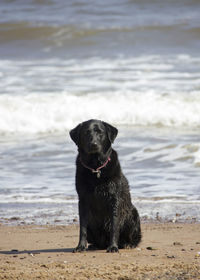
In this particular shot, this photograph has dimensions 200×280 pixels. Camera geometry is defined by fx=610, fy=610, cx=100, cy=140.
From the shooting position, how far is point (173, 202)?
739 centimetres

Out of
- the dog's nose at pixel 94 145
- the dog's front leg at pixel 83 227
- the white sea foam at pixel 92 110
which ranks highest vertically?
the dog's nose at pixel 94 145

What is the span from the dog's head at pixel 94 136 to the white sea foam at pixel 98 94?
28.8 feet

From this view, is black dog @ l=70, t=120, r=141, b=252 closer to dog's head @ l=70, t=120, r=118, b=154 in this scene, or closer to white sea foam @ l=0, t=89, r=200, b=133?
dog's head @ l=70, t=120, r=118, b=154

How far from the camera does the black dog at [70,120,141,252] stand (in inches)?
202

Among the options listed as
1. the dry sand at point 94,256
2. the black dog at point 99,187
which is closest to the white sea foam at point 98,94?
the dry sand at point 94,256

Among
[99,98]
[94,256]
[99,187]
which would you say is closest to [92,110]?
[99,98]

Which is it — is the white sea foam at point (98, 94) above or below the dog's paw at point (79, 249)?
below

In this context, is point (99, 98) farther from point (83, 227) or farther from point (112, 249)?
point (112, 249)

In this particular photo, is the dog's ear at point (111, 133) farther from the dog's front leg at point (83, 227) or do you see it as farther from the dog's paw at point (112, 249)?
the dog's paw at point (112, 249)

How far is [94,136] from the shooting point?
5086 mm

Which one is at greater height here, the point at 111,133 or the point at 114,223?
the point at 111,133

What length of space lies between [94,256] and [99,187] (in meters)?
0.57

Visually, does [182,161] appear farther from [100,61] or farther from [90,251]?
[100,61]

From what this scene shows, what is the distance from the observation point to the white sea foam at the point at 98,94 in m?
14.8
